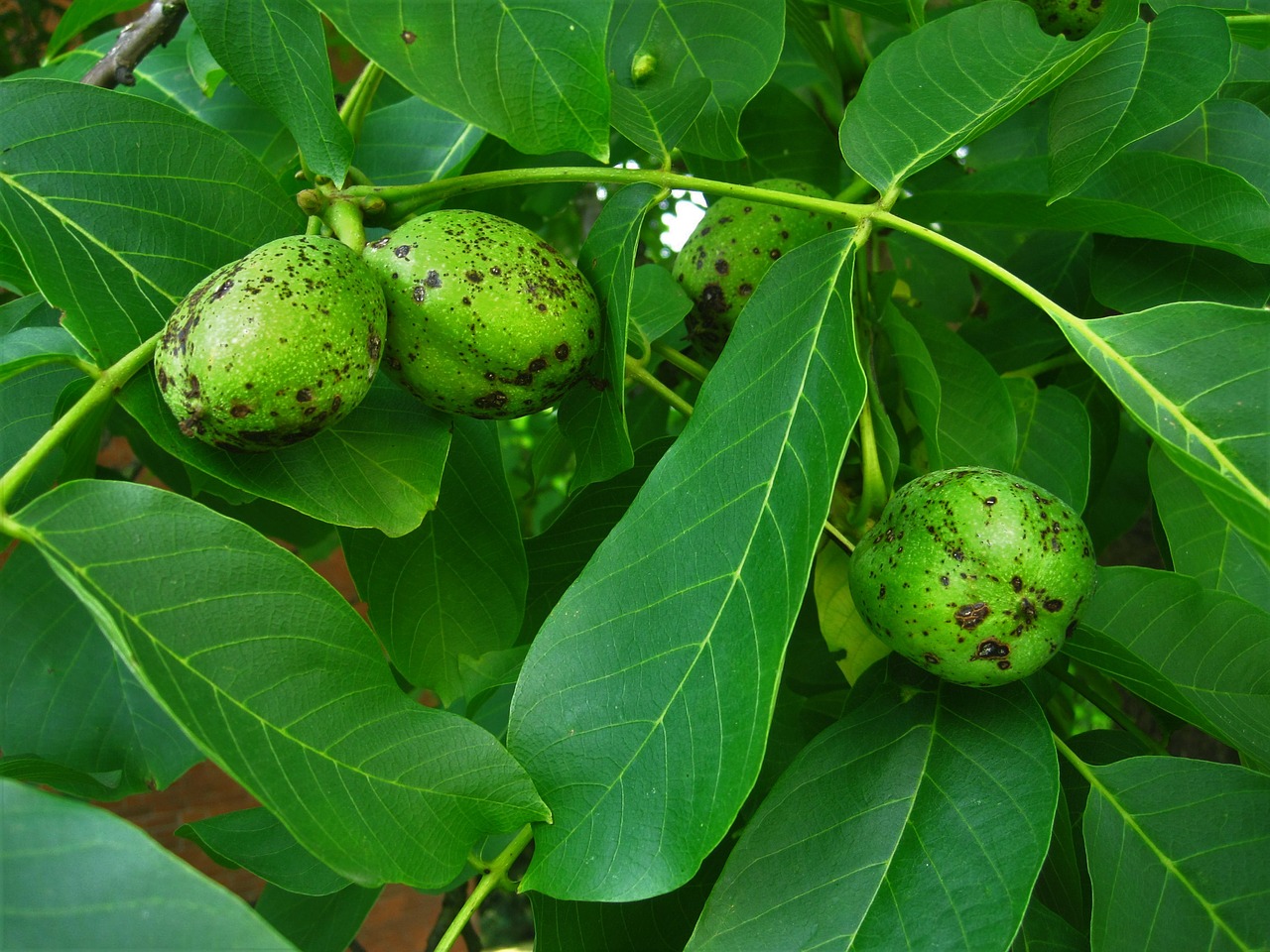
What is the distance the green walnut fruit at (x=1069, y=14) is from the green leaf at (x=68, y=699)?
1.00 meters

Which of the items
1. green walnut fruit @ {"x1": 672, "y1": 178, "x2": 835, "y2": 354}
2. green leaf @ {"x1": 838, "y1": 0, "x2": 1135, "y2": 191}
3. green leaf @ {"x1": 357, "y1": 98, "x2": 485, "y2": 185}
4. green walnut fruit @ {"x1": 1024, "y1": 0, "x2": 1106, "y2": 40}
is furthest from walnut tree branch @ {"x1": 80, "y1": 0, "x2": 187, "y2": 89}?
green walnut fruit @ {"x1": 1024, "y1": 0, "x2": 1106, "y2": 40}

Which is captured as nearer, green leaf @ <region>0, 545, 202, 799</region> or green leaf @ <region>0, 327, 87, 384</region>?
green leaf @ <region>0, 327, 87, 384</region>

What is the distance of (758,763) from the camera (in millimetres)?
561

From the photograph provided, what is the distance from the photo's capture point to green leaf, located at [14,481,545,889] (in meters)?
0.55

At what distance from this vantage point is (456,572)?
35.6 inches

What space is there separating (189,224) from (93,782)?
1.56 ft

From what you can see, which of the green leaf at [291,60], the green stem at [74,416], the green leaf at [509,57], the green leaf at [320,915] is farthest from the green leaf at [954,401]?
the green leaf at [320,915]

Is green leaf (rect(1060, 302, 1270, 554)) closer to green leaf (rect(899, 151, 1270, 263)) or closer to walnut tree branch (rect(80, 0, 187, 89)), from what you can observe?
green leaf (rect(899, 151, 1270, 263))

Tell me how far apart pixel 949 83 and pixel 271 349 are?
0.52 metres

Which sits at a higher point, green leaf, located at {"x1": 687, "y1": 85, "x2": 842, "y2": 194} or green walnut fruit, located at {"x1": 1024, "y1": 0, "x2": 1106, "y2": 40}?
green walnut fruit, located at {"x1": 1024, "y1": 0, "x2": 1106, "y2": 40}

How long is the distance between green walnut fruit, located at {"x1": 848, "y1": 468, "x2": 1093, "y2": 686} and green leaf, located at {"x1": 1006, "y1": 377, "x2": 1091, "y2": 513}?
0.28 metres

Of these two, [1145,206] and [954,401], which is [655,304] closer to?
[954,401]

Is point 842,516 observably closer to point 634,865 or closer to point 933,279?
point 634,865

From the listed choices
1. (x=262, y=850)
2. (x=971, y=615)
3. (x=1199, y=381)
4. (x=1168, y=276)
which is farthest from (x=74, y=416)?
(x=1168, y=276)
